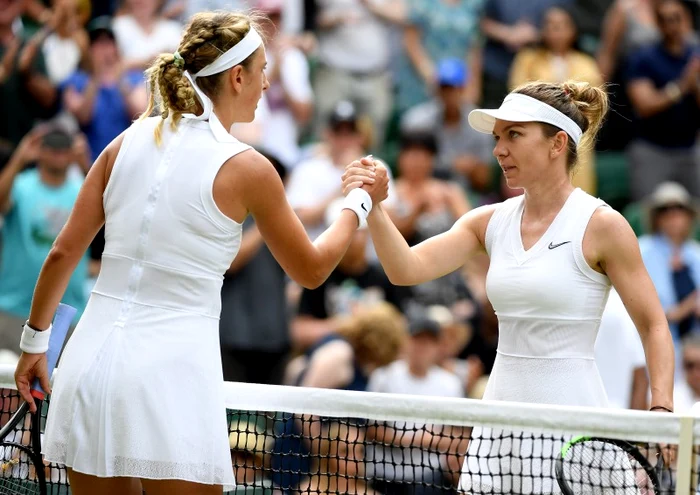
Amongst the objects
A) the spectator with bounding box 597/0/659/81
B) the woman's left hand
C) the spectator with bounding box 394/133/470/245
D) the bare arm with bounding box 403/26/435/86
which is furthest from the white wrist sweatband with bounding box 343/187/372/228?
the spectator with bounding box 597/0/659/81

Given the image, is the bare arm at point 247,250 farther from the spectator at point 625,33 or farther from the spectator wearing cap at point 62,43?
the spectator at point 625,33

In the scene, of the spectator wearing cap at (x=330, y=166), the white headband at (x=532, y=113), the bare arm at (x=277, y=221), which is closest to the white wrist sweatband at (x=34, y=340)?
the bare arm at (x=277, y=221)

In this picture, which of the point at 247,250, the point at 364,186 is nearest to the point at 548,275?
the point at 364,186

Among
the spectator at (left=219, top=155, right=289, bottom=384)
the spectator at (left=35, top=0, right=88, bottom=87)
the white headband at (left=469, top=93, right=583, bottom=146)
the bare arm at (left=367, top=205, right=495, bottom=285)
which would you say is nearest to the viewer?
the white headband at (left=469, top=93, right=583, bottom=146)

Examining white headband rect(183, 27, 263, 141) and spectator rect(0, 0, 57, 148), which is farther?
spectator rect(0, 0, 57, 148)

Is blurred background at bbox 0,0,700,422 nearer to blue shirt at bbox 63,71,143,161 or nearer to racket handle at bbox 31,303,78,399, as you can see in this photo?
blue shirt at bbox 63,71,143,161

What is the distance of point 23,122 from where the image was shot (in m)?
9.15

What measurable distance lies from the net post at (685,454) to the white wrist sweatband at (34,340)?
1954mm

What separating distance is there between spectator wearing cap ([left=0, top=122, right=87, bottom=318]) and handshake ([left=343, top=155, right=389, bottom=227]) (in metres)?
3.90

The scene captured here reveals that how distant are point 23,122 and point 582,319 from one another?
20.8ft

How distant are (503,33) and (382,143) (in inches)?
57.5

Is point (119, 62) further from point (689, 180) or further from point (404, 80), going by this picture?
point (689, 180)

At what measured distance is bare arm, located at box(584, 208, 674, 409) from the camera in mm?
3738

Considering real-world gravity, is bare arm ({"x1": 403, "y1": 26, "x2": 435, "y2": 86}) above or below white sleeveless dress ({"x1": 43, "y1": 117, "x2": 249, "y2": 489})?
above
